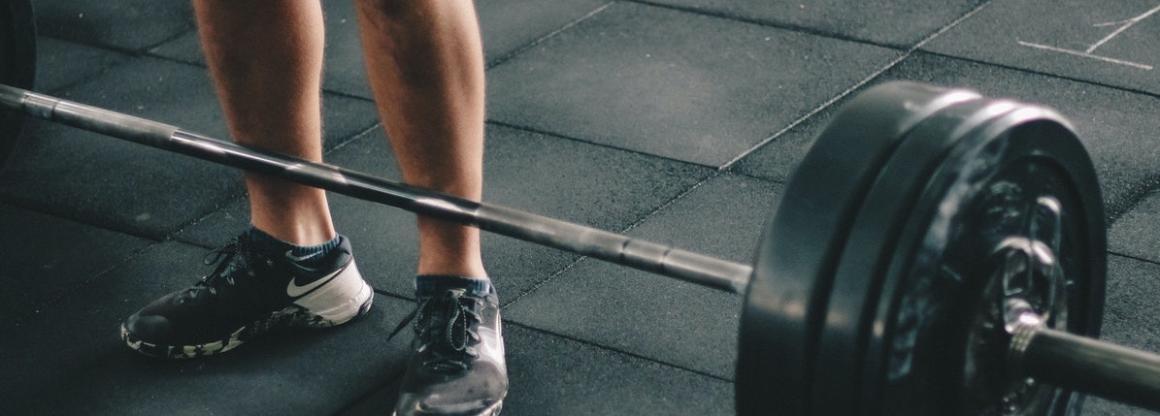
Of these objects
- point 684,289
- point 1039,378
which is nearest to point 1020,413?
point 1039,378

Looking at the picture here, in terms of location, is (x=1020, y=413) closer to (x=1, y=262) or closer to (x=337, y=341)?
(x=337, y=341)

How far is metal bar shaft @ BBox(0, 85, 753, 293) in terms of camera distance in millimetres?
1113

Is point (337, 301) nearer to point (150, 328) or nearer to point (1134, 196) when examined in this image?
point (150, 328)

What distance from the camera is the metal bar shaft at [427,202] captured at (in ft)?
3.65

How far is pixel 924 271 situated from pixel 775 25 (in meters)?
1.51

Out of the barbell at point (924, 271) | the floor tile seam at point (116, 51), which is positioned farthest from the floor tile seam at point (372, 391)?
the floor tile seam at point (116, 51)

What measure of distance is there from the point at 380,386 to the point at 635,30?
42.2 inches

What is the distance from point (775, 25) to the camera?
2.41 meters

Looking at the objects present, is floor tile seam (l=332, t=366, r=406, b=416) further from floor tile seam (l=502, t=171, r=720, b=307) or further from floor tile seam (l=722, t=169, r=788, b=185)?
floor tile seam (l=722, t=169, r=788, b=185)

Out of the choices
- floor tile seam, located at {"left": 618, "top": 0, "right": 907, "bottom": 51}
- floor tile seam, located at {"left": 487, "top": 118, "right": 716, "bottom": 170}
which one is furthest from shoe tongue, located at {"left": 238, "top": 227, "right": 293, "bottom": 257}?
floor tile seam, located at {"left": 618, "top": 0, "right": 907, "bottom": 51}

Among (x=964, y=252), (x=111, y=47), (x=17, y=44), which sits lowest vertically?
(x=111, y=47)

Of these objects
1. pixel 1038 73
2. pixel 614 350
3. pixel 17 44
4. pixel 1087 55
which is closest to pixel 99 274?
pixel 17 44

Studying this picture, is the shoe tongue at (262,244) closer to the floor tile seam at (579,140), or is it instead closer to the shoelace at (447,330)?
the shoelace at (447,330)

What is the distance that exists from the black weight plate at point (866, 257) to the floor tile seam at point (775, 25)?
139 centimetres
